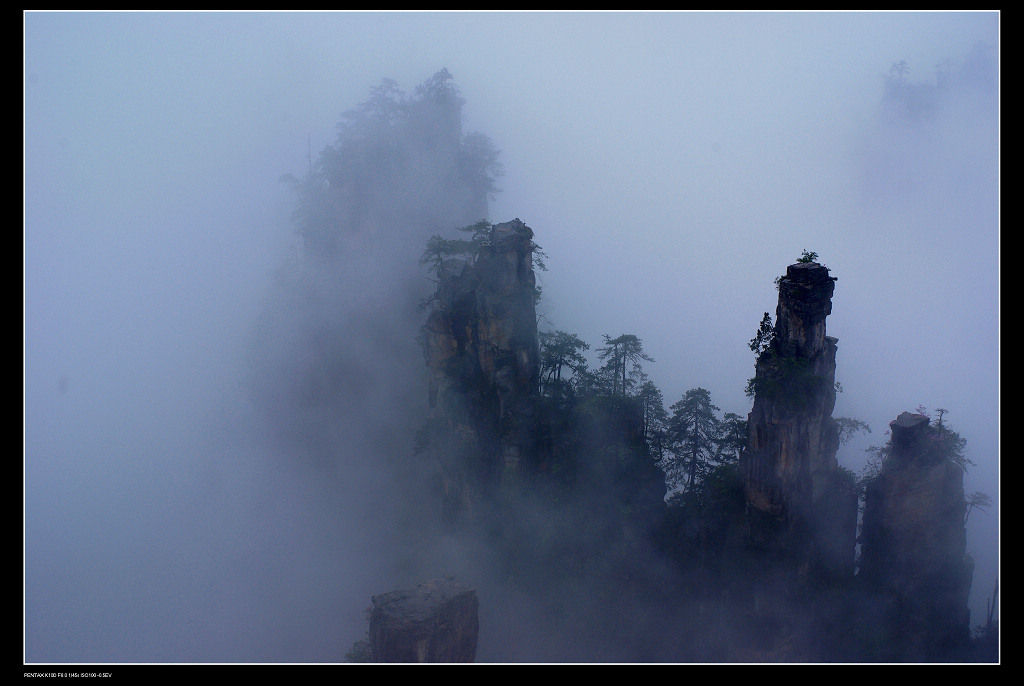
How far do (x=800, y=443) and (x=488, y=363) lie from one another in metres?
17.4

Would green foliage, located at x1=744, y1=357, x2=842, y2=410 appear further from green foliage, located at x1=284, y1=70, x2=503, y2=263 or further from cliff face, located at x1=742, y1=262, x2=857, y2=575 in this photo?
green foliage, located at x1=284, y1=70, x2=503, y2=263

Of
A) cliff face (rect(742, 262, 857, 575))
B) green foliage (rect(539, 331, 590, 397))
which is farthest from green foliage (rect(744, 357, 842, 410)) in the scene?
green foliage (rect(539, 331, 590, 397))

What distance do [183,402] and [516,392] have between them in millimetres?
50536

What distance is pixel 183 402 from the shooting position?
70.9 meters

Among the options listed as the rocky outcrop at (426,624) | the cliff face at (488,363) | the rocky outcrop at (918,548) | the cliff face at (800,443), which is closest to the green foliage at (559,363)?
the cliff face at (488,363)

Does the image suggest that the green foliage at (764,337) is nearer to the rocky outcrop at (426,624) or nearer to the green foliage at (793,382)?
the green foliage at (793,382)

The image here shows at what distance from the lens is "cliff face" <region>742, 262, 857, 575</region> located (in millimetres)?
28062

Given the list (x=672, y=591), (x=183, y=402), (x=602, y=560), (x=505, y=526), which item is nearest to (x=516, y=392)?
(x=505, y=526)

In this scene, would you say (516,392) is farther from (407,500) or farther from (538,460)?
(407,500)

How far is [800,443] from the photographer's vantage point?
28922 millimetres

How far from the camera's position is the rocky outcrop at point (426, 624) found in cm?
2756

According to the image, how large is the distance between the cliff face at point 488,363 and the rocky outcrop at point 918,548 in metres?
18.4

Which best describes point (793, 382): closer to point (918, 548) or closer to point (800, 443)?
point (800, 443)

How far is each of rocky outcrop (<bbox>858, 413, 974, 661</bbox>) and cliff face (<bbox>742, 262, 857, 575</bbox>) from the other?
1.45 meters
